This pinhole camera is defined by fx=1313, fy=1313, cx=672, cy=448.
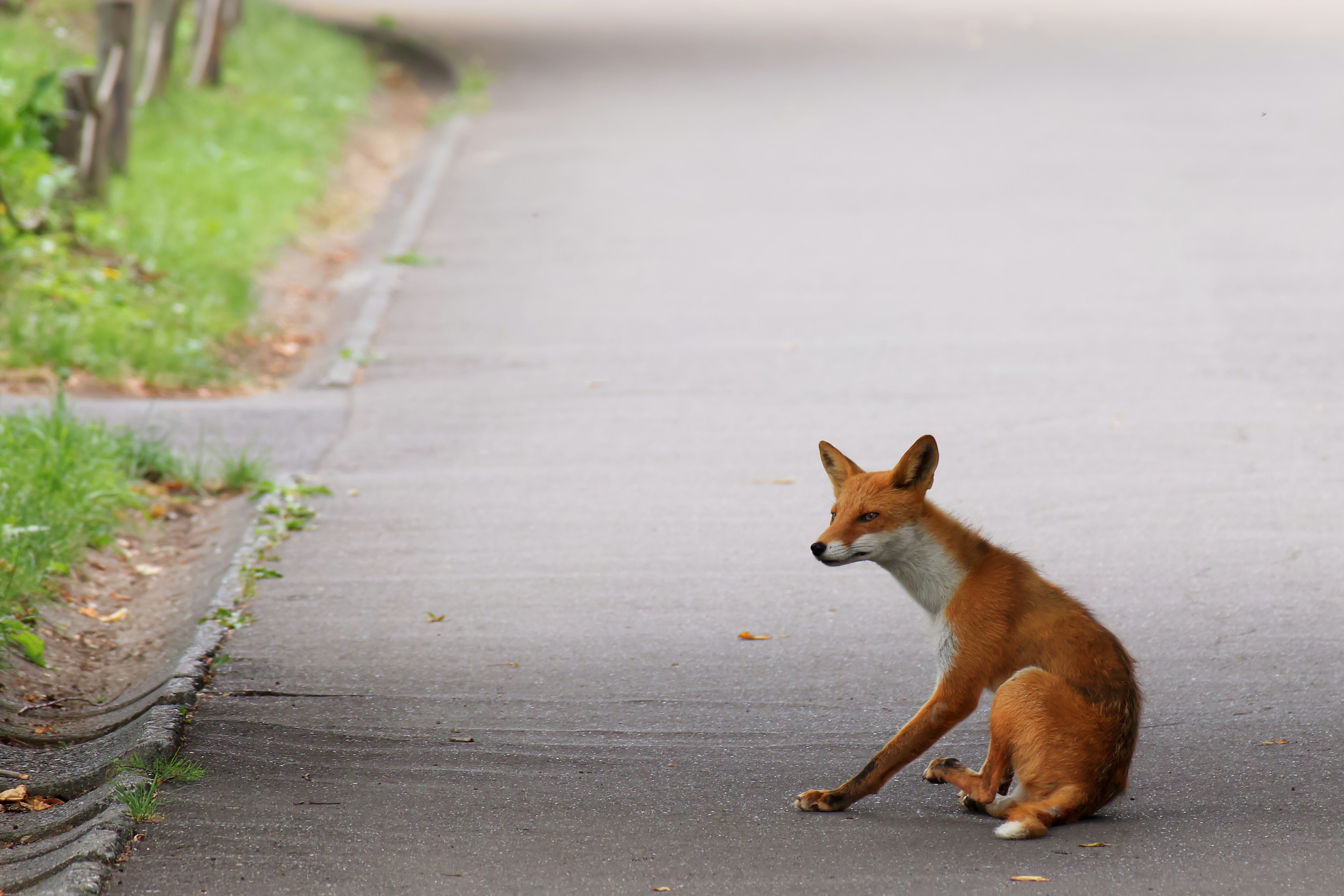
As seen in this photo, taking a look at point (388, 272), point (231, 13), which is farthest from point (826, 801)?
point (231, 13)

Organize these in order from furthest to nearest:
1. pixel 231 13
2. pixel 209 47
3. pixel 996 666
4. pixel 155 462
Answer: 1. pixel 231 13
2. pixel 209 47
3. pixel 155 462
4. pixel 996 666

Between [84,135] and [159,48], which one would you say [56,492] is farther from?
[159,48]

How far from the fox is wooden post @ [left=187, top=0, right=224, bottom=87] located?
1396cm

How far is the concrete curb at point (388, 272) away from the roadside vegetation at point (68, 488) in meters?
1.94

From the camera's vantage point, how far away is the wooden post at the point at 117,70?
1170 centimetres

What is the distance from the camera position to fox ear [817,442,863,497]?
4.45 meters

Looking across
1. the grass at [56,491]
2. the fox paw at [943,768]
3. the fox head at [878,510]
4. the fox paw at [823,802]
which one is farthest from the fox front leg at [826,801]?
the grass at [56,491]

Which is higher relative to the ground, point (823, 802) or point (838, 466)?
point (838, 466)

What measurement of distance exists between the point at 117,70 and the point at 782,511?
7900mm

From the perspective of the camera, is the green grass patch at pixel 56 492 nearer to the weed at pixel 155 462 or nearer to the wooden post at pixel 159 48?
the weed at pixel 155 462

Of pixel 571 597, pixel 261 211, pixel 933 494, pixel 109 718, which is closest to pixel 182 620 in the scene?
pixel 109 718

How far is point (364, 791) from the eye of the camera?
14.8ft

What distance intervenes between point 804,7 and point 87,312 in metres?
23.3

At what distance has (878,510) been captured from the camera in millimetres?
4227
